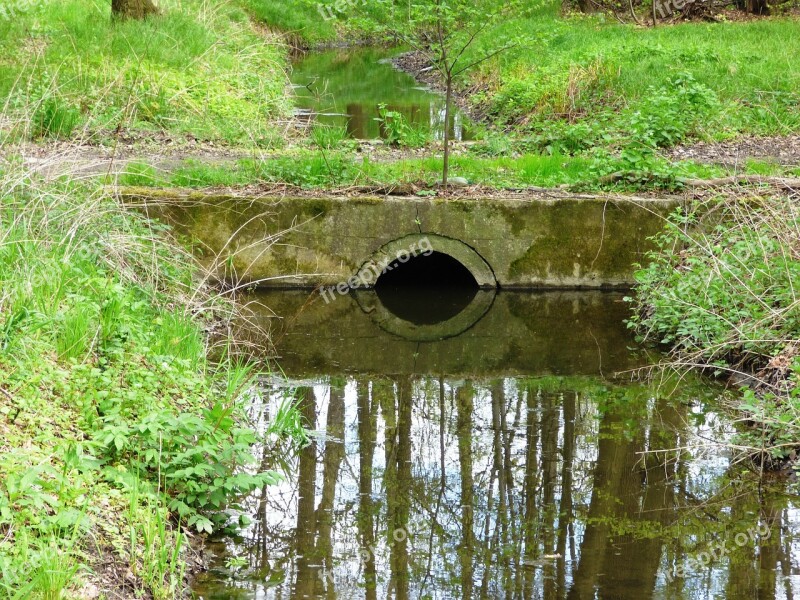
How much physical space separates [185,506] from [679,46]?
14127mm

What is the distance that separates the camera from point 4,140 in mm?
6879

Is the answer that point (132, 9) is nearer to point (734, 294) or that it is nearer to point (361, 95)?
point (361, 95)

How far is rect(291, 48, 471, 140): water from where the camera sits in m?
15.3

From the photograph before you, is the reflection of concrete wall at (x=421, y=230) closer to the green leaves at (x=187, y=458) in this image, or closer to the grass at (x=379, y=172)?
the grass at (x=379, y=172)

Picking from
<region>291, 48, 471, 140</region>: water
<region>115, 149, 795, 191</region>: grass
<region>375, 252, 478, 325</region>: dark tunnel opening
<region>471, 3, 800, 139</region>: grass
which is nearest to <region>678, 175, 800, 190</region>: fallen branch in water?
<region>115, 149, 795, 191</region>: grass

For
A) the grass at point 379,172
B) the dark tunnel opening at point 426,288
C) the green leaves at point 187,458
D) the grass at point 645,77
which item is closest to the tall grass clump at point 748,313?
the grass at point 379,172

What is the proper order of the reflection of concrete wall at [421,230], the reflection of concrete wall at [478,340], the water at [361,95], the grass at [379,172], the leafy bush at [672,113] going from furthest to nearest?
the water at [361,95]
the leafy bush at [672,113]
the grass at [379,172]
the reflection of concrete wall at [421,230]
the reflection of concrete wall at [478,340]

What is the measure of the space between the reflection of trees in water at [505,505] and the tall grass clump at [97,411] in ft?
1.48

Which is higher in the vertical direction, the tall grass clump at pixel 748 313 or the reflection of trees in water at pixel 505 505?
the tall grass clump at pixel 748 313

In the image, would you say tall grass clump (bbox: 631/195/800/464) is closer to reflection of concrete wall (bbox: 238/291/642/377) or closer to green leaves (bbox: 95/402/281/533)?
reflection of concrete wall (bbox: 238/291/642/377)

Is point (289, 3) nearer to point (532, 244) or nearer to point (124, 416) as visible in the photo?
point (532, 244)

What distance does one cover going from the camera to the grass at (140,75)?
10703 mm

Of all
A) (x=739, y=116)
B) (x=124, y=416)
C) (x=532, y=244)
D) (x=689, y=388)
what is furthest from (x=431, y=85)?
(x=124, y=416)

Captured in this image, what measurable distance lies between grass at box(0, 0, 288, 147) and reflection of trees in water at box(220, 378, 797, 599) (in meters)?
5.24
